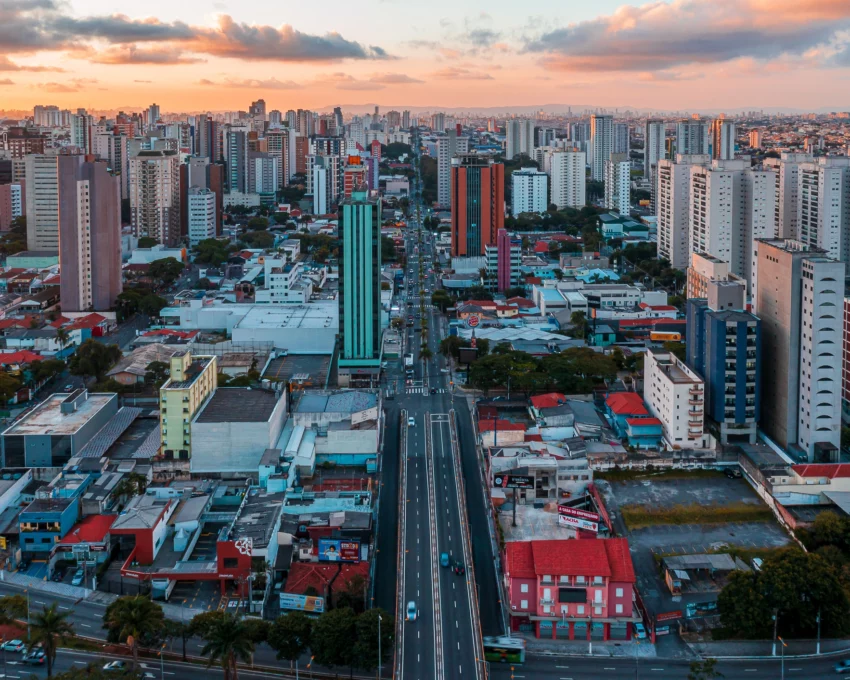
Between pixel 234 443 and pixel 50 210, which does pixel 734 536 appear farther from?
pixel 50 210

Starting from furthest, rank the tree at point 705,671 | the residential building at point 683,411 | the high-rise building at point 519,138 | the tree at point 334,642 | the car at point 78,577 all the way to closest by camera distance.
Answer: the high-rise building at point 519,138 < the residential building at point 683,411 < the car at point 78,577 < the tree at point 334,642 < the tree at point 705,671

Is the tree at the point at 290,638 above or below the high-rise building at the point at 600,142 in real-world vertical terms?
below

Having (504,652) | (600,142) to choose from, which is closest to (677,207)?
(504,652)

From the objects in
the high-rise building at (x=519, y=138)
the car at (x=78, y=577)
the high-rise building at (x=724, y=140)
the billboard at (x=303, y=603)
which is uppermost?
the high-rise building at (x=519, y=138)

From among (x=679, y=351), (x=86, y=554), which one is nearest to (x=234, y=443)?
(x=86, y=554)

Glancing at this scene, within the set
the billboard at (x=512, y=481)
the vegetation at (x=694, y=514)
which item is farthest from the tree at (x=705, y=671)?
the billboard at (x=512, y=481)

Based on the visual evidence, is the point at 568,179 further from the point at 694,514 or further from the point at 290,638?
the point at 290,638

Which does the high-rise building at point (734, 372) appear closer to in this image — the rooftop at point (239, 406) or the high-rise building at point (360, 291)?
the high-rise building at point (360, 291)

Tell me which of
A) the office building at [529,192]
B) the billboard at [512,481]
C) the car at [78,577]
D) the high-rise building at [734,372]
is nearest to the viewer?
the car at [78,577]
